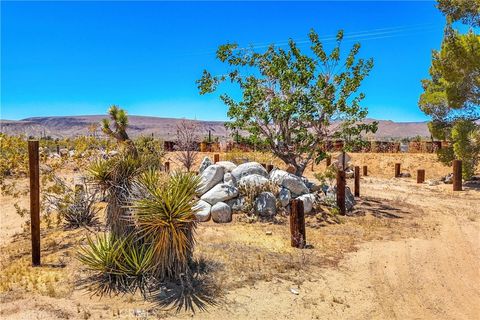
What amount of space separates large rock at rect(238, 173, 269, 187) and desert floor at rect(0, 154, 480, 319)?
3.79 ft

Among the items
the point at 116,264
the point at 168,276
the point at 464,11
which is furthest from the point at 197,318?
the point at 464,11

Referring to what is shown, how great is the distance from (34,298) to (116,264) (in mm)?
1240

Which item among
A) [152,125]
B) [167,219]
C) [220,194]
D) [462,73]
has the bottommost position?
[220,194]

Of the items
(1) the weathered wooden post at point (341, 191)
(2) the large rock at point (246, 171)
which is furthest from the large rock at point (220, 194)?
Answer: (1) the weathered wooden post at point (341, 191)

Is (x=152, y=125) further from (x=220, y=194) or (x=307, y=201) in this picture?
(x=307, y=201)

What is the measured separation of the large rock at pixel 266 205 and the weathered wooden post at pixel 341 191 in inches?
78.6

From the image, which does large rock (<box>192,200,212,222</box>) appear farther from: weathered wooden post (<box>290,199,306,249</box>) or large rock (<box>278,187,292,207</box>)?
weathered wooden post (<box>290,199,306,249</box>)

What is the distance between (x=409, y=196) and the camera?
16125 mm

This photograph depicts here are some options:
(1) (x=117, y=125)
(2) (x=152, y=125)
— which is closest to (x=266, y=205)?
(1) (x=117, y=125)

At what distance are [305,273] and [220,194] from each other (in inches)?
185

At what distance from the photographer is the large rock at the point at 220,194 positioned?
11.5 metres

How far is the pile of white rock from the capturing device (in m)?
11.1

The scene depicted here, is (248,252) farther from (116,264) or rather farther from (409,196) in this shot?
(409,196)

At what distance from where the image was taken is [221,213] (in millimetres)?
10930
